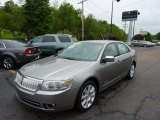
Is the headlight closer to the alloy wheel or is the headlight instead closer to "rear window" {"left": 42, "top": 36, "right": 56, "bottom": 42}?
the alloy wheel

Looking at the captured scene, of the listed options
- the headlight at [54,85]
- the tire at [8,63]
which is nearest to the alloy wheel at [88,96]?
the headlight at [54,85]

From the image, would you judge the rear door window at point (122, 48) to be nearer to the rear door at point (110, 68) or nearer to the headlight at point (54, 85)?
the rear door at point (110, 68)

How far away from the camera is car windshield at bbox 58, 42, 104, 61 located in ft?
15.3

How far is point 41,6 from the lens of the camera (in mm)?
28062

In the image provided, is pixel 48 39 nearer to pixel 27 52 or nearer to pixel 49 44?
pixel 49 44

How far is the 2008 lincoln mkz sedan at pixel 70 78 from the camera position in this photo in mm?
3480

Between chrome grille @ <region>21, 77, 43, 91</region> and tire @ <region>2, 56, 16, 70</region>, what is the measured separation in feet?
15.6

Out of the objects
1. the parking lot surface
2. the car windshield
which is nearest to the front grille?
the parking lot surface

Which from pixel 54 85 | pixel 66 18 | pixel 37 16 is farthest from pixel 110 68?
pixel 66 18

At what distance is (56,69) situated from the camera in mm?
3943

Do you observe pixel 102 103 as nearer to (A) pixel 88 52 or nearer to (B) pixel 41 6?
(A) pixel 88 52

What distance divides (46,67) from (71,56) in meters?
0.97

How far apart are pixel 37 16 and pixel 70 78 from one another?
26.0m

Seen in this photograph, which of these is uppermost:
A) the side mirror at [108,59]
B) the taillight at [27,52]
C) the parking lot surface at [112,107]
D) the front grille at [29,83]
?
the side mirror at [108,59]
